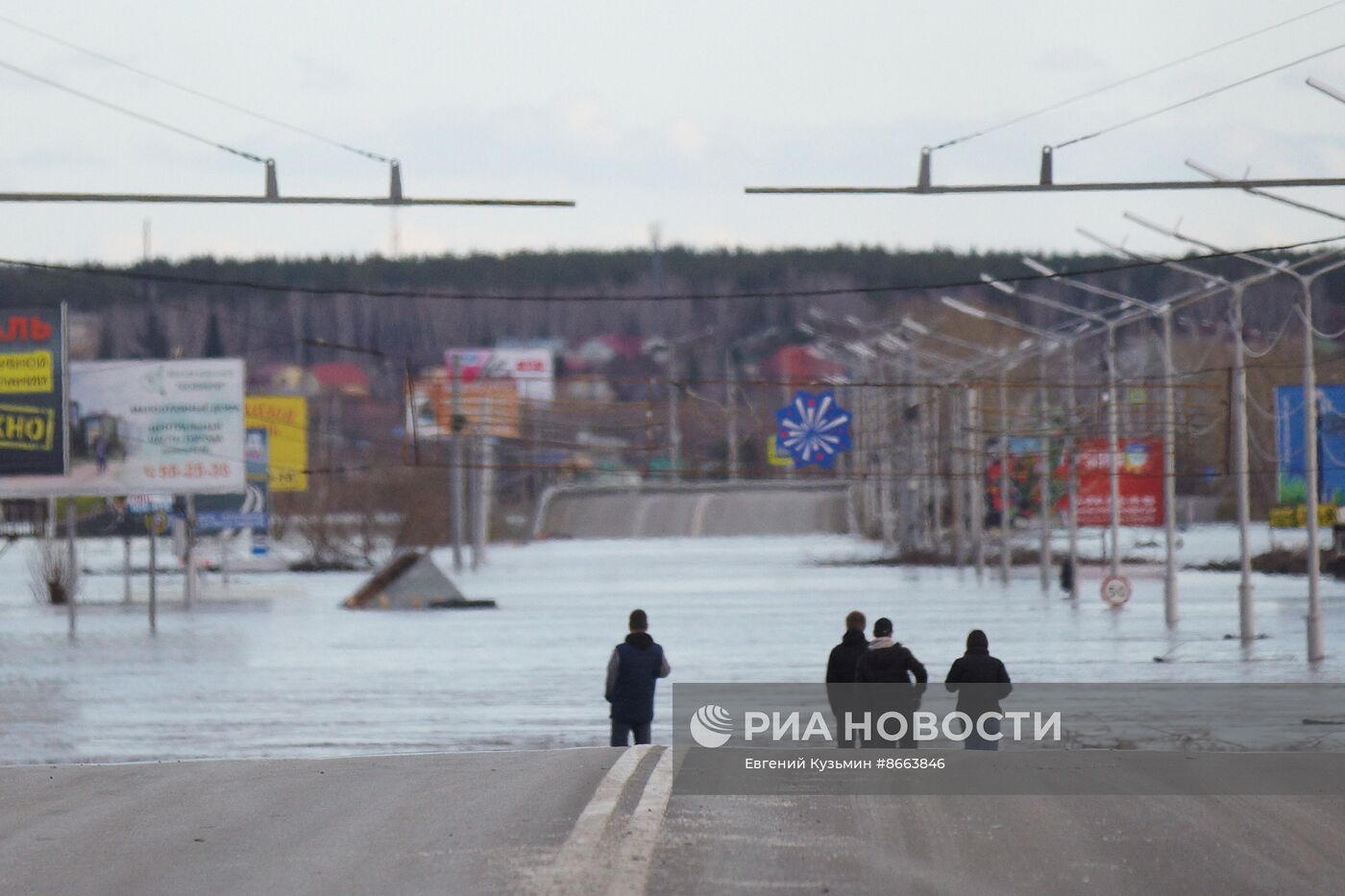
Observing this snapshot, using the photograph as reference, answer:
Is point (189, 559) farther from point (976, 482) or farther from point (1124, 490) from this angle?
point (976, 482)

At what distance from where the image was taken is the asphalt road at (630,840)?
10.7 meters

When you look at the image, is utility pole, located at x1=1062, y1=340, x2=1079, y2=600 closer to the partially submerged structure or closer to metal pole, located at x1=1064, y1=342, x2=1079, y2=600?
metal pole, located at x1=1064, y1=342, x2=1079, y2=600

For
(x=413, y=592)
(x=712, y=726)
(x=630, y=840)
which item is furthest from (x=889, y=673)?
(x=413, y=592)

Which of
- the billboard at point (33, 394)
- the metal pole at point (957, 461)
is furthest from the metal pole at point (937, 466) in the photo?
the billboard at point (33, 394)

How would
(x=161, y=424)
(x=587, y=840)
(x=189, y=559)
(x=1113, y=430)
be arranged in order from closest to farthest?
1. (x=587, y=840)
2. (x=1113, y=430)
3. (x=161, y=424)
4. (x=189, y=559)

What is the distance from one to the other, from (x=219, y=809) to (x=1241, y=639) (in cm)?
2614

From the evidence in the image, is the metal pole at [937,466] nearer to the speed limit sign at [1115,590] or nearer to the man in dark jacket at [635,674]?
the speed limit sign at [1115,590]

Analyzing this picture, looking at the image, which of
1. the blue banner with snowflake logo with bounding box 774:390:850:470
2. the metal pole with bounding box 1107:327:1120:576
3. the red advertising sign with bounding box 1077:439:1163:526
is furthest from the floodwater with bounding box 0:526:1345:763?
the blue banner with snowflake logo with bounding box 774:390:850:470

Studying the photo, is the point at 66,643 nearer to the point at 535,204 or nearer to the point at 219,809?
the point at 535,204

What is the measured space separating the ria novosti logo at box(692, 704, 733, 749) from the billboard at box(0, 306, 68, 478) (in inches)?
917

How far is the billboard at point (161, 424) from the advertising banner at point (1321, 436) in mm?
24757

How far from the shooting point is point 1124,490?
58.9 meters

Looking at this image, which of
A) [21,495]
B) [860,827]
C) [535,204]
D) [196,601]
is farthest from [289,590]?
[860,827]

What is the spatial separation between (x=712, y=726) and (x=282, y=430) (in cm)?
5170
